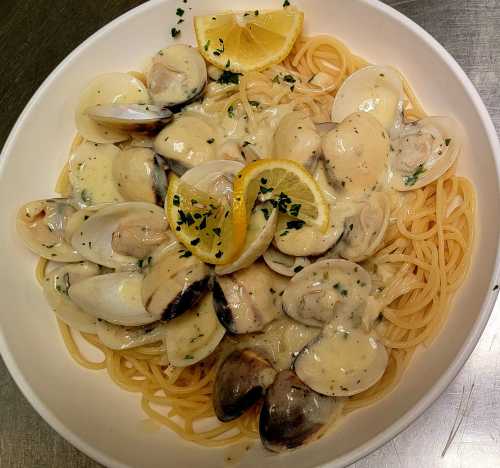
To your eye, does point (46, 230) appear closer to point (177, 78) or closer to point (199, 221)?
point (199, 221)

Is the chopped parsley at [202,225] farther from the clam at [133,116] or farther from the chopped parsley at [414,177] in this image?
the chopped parsley at [414,177]

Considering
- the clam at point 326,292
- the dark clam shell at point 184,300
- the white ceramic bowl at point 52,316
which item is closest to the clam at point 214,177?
the dark clam shell at point 184,300

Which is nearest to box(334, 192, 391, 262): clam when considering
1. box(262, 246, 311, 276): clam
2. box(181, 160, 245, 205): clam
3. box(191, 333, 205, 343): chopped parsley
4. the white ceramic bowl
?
box(262, 246, 311, 276): clam

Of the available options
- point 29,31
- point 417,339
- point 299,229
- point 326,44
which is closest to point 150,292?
point 299,229

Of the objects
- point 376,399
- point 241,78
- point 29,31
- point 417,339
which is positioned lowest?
point 376,399

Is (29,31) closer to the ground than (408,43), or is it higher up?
higher up

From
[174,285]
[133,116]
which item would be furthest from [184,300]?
[133,116]

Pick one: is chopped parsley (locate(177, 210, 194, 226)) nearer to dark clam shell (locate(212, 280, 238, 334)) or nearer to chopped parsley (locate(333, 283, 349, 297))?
dark clam shell (locate(212, 280, 238, 334))

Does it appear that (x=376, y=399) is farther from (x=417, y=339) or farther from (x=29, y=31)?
(x=29, y=31)
